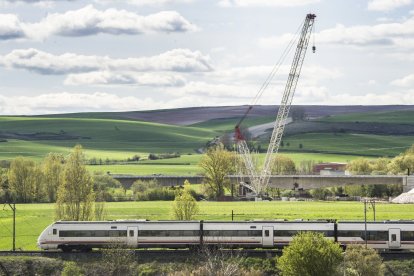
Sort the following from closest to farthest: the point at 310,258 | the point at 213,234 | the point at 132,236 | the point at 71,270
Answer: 1. the point at 310,258
2. the point at 71,270
3. the point at 213,234
4. the point at 132,236

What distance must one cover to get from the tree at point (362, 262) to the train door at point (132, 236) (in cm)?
2070

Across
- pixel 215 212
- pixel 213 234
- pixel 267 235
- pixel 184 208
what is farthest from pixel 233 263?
pixel 215 212

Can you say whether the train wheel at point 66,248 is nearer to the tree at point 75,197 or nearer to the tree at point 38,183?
the tree at point 75,197

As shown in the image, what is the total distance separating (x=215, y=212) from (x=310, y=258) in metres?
64.5

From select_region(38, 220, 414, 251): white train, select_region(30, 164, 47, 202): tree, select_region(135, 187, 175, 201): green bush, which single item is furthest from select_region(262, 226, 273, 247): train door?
select_region(30, 164, 47, 202): tree

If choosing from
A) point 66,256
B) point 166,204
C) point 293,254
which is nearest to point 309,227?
point 293,254

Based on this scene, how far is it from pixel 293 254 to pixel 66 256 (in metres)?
23.9

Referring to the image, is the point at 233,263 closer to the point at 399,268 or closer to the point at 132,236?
the point at 132,236

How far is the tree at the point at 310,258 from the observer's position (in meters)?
80.7

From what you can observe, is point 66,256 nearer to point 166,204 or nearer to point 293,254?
point 293,254

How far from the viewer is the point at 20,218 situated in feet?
444

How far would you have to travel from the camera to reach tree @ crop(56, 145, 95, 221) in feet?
380

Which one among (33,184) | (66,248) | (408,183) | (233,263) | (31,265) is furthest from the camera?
(408,183)

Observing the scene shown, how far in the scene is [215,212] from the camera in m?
145
